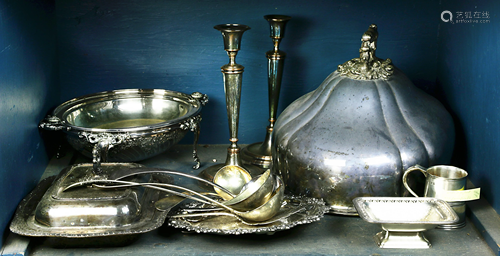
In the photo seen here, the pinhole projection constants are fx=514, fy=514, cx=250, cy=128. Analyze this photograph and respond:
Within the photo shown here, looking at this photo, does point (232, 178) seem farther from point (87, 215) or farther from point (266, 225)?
point (87, 215)

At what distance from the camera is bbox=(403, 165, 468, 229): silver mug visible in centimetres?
111

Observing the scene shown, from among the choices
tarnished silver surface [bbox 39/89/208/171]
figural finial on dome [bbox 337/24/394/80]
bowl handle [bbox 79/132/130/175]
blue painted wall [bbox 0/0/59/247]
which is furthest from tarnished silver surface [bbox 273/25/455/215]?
blue painted wall [bbox 0/0/59/247]

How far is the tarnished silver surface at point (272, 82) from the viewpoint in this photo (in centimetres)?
147

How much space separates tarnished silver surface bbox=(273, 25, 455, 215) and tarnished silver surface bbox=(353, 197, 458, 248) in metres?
0.06

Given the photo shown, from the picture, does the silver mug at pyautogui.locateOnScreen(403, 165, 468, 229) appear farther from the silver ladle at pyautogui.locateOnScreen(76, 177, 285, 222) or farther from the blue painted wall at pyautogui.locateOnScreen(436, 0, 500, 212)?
the silver ladle at pyautogui.locateOnScreen(76, 177, 285, 222)

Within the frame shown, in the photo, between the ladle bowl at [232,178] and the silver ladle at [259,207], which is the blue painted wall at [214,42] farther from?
the silver ladle at [259,207]

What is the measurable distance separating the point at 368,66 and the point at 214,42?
0.54 metres

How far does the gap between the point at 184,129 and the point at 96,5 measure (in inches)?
20.6

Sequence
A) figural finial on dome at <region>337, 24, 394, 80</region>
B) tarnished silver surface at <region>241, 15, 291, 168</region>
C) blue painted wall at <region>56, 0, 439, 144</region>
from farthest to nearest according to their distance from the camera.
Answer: blue painted wall at <region>56, 0, 439, 144</region> < tarnished silver surface at <region>241, 15, 291, 168</region> < figural finial on dome at <region>337, 24, 394, 80</region>

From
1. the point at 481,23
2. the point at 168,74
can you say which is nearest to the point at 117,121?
the point at 168,74

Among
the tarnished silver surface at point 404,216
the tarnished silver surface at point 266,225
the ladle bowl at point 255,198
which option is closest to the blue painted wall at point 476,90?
the tarnished silver surface at point 404,216

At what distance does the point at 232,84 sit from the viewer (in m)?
1.36

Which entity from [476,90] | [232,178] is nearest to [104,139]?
[232,178]

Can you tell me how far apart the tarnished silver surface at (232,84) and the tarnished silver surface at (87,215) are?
12.7 inches
